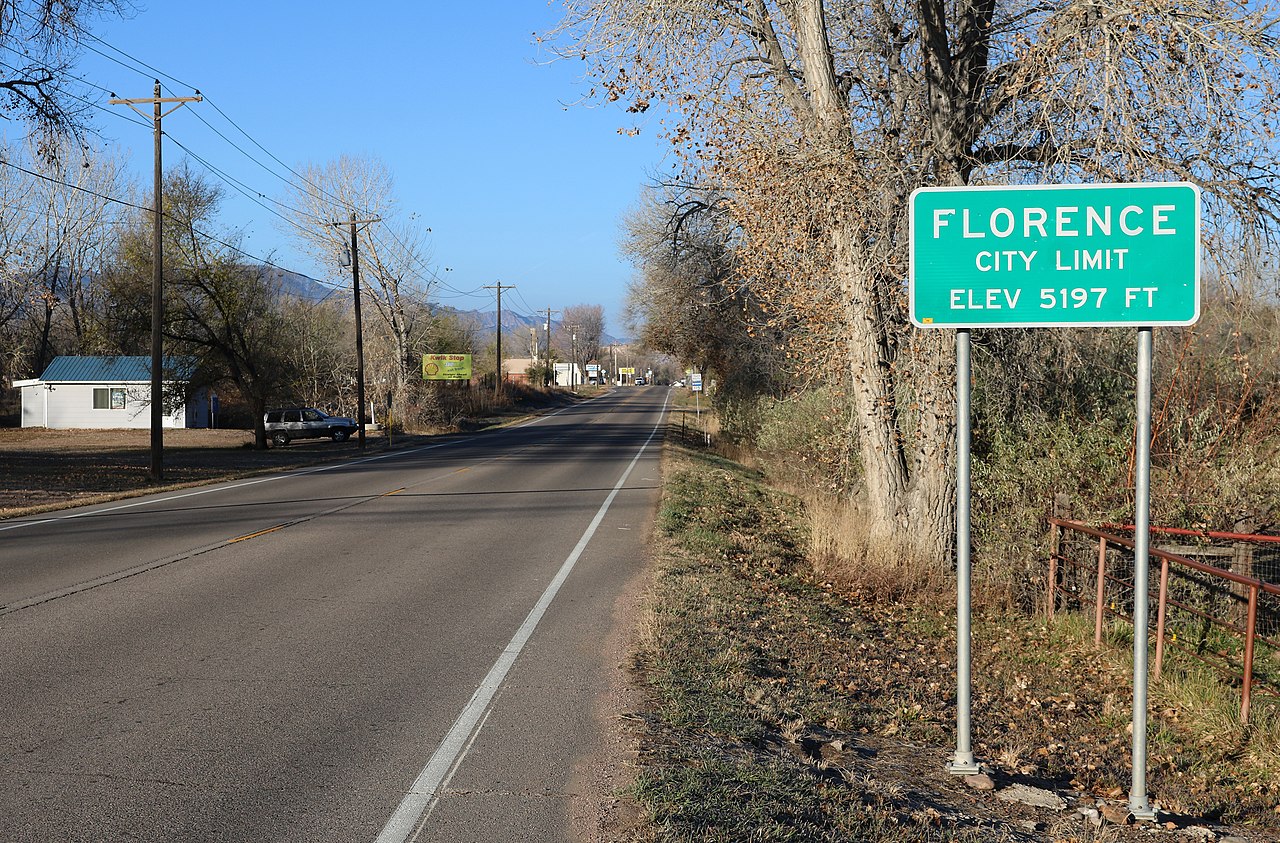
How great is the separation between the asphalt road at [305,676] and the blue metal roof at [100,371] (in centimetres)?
4483

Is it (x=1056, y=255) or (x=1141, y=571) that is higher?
(x=1056, y=255)

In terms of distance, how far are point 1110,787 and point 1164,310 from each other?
2847 mm

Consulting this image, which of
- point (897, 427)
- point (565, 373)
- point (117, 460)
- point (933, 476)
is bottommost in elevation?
point (117, 460)

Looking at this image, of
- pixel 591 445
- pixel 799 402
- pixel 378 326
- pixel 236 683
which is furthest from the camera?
pixel 378 326

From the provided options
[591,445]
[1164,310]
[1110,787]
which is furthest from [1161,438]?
[591,445]

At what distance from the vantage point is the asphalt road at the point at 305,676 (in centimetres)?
473

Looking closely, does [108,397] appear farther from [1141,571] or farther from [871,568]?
[1141,571]

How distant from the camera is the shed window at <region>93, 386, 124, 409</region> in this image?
186 ft

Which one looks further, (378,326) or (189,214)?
(378,326)

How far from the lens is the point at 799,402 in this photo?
21.1m

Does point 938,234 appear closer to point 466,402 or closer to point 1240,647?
point 1240,647

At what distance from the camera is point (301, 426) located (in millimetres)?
45562

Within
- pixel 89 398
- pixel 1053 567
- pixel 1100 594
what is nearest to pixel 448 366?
pixel 89 398

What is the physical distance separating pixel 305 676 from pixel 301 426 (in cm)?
4051
